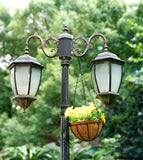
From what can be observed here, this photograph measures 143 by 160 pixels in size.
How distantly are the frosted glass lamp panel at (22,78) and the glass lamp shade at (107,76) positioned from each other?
2.04 ft

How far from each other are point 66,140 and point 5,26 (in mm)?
10945

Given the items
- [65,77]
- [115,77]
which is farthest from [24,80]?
[115,77]

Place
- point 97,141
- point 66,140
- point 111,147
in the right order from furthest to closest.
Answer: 1. point 97,141
2. point 111,147
3. point 66,140

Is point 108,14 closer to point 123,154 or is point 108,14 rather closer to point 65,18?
point 65,18

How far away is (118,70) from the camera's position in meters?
2.23

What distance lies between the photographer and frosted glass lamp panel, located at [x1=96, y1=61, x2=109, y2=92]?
2.16m

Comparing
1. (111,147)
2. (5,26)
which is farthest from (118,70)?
(5,26)

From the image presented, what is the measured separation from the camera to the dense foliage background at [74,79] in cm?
772

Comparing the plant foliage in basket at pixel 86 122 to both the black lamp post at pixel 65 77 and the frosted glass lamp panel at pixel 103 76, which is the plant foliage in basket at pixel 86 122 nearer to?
the black lamp post at pixel 65 77

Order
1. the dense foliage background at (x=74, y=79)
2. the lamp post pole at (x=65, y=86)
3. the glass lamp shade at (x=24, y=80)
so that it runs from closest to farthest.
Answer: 1. the lamp post pole at (x=65, y=86)
2. the glass lamp shade at (x=24, y=80)
3. the dense foliage background at (x=74, y=79)

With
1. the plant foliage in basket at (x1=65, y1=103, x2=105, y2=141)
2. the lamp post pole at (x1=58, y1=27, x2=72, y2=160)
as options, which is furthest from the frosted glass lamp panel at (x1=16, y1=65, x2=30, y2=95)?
the plant foliage in basket at (x1=65, y1=103, x2=105, y2=141)

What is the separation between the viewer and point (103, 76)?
2178mm

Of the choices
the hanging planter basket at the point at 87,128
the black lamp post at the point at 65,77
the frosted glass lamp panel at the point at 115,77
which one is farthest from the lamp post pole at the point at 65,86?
the frosted glass lamp panel at the point at 115,77

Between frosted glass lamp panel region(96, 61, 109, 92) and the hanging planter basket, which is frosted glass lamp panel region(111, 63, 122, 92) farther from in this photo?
the hanging planter basket
